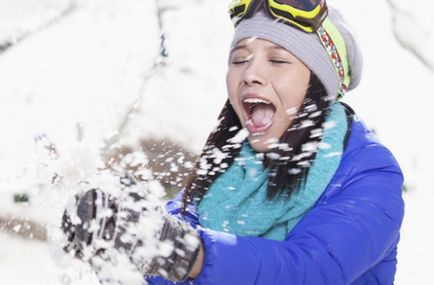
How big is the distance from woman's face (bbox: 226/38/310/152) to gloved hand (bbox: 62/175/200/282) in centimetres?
72

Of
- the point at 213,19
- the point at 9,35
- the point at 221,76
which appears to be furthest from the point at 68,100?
the point at 213,19

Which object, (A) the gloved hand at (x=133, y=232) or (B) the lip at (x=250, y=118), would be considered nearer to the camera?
(A) the gloved hand at (x=133, y=232)

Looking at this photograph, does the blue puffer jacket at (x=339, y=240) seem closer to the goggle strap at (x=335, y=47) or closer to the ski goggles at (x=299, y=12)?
the goggle strap at (x=335, y=47)

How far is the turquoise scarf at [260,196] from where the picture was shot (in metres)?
1.66

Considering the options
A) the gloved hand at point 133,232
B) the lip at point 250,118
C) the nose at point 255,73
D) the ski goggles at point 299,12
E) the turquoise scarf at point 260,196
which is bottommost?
the turquoise scarf at point 260,196

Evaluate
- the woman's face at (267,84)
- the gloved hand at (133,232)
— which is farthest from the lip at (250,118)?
A: the gloved hand at (133,232)

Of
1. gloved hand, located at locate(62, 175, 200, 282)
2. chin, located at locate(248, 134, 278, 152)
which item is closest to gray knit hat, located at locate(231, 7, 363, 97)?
chin, located at locate(248, 134, 278, 152)

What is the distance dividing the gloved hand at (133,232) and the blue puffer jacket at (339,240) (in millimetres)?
57

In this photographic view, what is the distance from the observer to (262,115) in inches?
72.9

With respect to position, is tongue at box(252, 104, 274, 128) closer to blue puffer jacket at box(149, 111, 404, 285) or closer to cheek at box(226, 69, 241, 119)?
cheek at box(226, 69, 241, 119)

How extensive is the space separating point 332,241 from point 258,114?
0.60 metres

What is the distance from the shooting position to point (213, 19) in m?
6.16

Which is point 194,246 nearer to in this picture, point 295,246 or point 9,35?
point 295,246

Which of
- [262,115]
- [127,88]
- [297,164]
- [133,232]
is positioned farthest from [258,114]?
[127,88]
